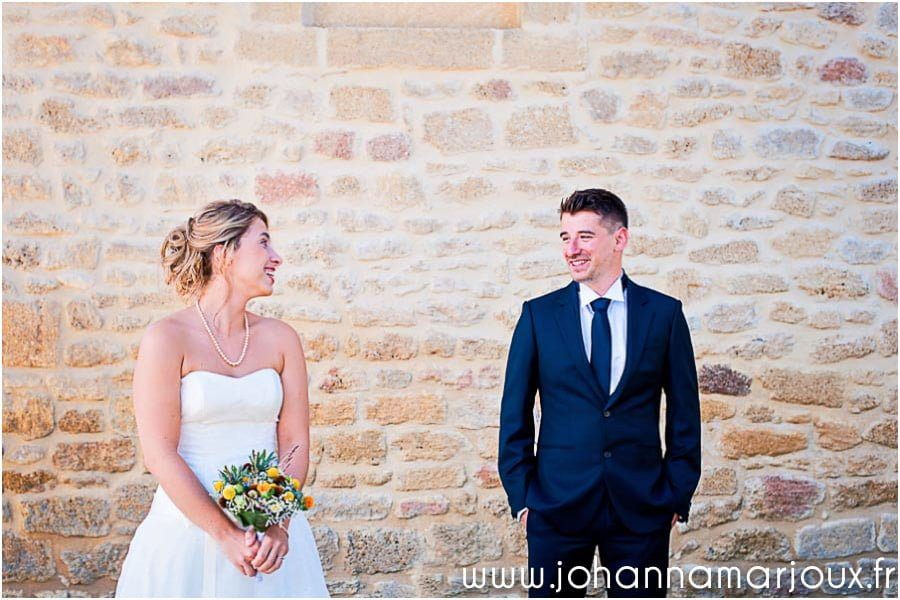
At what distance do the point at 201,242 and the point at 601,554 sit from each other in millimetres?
1586

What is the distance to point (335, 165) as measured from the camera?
4.75m

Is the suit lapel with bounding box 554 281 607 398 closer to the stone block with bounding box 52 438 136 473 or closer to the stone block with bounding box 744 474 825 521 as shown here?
the stone block with bounding box 744 474 825 521

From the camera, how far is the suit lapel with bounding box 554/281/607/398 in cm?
331

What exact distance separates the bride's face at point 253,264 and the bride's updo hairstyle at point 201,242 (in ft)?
0.08

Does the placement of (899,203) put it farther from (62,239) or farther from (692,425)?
(62,239)

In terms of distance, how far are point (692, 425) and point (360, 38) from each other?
2381 millimetres

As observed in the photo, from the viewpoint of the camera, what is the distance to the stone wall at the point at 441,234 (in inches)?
184

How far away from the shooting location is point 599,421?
329cm

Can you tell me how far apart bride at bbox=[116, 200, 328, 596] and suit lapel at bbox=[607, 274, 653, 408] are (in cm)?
101

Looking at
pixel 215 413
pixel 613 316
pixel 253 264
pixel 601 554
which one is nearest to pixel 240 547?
pixel 215 413

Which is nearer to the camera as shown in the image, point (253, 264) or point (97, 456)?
point (253, 264)

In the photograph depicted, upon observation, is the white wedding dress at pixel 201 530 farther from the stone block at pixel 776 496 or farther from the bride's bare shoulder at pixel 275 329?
the stone block at pixel 776 496

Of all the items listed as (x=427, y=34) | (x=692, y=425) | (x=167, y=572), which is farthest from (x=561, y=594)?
(x=427, y=34)

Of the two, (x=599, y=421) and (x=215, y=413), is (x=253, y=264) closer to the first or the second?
(x=215, y=413)
